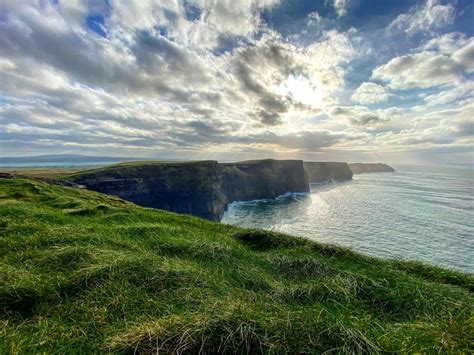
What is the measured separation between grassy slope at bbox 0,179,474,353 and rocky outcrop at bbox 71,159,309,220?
89362 mm

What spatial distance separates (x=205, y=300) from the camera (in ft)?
15.3

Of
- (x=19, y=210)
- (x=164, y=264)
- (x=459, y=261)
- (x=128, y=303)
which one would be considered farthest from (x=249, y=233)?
(x=459, y=261)

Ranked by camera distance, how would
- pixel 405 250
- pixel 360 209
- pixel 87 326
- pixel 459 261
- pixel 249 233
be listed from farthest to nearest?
pixel 360 209
pixel 405 250
pixel 459 261
pixel 249 233
pixel 87 326

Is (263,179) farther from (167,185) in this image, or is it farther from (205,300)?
(205,300)

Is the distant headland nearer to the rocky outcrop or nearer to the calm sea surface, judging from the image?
the rocky outcrop

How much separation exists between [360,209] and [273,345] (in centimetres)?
10599

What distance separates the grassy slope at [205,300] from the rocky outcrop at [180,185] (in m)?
89.4

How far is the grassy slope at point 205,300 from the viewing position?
3.45 meters

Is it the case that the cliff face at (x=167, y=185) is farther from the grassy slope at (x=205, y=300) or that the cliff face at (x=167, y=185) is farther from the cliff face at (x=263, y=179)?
the grassy slope at (x=205, y=300)

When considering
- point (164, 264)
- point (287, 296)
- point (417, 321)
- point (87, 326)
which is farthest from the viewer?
point (164, 264)

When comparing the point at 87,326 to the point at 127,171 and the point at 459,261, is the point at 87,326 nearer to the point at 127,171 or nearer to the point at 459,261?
the point at 459,261

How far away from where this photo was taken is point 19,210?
11.8m

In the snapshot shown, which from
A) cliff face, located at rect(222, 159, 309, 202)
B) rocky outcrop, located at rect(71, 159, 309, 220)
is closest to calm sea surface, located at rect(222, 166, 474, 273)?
rocky outcrop, located at rect(71, 159, 309, 220)

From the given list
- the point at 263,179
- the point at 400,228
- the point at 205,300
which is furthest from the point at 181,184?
the point at 205,300
